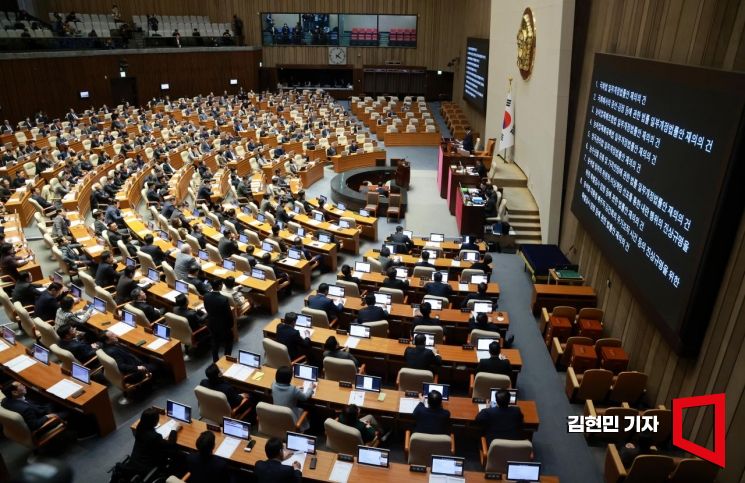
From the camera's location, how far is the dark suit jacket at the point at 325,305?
27.7ft

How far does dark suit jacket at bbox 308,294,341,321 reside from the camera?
844 centimetres

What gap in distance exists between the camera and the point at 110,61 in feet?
87.1

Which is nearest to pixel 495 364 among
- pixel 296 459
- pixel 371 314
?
pixel 371 314

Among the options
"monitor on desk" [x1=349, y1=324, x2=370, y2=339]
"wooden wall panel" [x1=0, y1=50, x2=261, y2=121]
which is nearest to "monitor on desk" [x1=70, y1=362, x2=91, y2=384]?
"monitor on desk" [x1=349, y1=324, x2=370, y2=339]

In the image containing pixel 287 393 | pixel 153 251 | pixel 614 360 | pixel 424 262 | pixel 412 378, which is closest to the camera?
pixel 287 393

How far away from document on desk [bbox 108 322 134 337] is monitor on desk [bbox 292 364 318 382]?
290 cm

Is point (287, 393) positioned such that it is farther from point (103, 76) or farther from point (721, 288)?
point (103, 76)

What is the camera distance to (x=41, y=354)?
22.8 ft

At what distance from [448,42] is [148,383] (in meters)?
32.4

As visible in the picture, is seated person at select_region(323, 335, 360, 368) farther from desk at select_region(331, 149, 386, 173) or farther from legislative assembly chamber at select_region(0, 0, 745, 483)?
desk at select_region(331, 149, 386, 173)

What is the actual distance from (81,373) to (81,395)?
35 centimetres

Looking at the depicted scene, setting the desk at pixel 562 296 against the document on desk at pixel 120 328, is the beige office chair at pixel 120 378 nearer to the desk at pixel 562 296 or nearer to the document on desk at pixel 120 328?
the document on desk at pixel 120 328

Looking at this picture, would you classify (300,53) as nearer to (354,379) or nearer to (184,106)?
(184,106)

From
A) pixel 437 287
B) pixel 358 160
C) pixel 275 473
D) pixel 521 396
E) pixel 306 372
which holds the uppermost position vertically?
pixel 275 473
